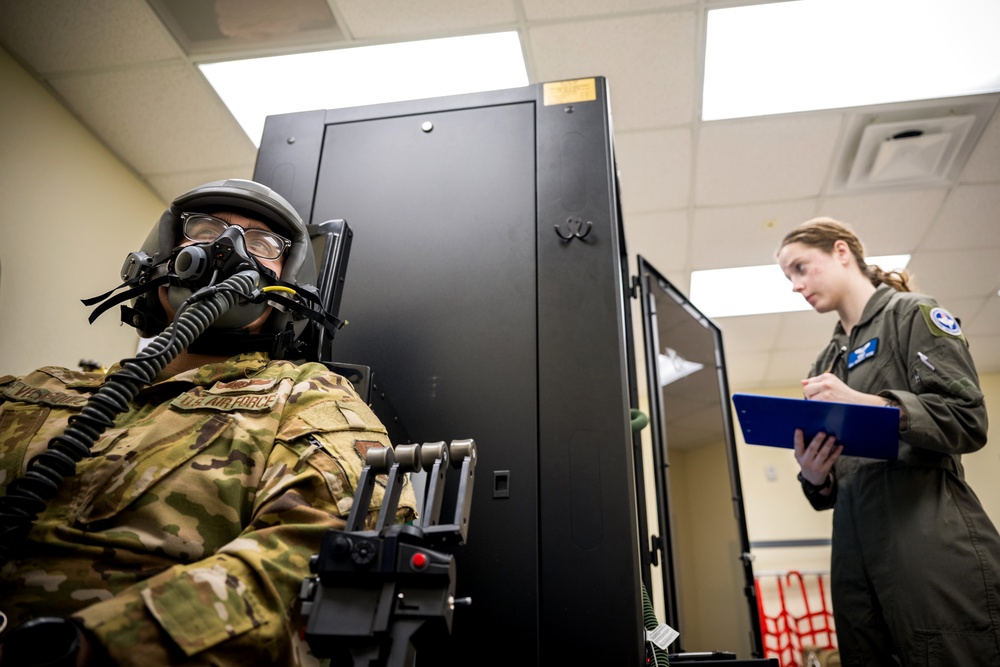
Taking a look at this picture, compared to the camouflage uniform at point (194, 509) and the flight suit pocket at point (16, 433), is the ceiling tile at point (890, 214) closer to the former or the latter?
the camouflage uniform at point (194, 509)

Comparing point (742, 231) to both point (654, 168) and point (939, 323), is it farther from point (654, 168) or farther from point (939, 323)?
point (939, 323)

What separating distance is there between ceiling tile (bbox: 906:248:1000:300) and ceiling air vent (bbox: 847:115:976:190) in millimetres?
886

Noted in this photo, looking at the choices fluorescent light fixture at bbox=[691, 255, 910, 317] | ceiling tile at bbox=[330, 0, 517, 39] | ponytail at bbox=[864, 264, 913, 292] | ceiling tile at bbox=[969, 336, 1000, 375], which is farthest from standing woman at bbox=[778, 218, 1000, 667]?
ceiling tile at bbox=[969, 336, 1000, 375]

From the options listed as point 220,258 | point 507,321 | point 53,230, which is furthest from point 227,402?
point 53,230

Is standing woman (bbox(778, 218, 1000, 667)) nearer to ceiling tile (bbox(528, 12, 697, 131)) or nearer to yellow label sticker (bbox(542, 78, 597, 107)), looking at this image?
yellow label sticker (bbox(542, 78, 597, 107))

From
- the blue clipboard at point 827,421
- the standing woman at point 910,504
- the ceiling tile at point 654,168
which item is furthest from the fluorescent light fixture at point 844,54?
the blue clipboard at point 827,421

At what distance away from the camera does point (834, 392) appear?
168 cm

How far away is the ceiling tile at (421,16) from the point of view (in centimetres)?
260

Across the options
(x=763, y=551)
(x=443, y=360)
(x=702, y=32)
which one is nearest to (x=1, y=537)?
(x=443, y=360)

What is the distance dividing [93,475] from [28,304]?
2412mm

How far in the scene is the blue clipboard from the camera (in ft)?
4.92

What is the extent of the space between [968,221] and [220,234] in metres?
4.16

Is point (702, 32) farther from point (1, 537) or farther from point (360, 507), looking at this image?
point (1, 537)

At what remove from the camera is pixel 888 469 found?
167 cm
